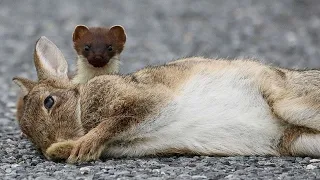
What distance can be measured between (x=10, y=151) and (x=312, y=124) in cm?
296

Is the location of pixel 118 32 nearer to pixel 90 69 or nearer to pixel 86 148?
pixel 90 69

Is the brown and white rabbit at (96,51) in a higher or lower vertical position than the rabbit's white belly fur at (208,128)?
higher

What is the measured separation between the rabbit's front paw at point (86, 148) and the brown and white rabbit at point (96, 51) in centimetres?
234

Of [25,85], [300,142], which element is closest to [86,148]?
[25,85]

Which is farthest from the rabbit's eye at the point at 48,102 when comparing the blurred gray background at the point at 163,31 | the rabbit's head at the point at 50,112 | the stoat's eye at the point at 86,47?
the stoat's eye at the point at 86,47

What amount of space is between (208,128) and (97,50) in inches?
106

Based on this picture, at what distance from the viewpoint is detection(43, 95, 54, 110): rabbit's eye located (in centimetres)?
774

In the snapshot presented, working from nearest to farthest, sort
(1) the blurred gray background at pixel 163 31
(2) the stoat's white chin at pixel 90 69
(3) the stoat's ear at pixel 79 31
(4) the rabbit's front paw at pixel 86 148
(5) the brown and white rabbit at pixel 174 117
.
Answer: (4) the rabbit's front paw at pixel 86 148 → (5) the brown and white rabbit at pixel 174 117 → (2) the stoat's white chin at pixel 90 69 → (3) the stoat's ear at pixel 79 31 → (1) the blurred gray background at pixel 163 31

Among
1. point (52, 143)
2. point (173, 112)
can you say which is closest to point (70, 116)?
point (52, 143)

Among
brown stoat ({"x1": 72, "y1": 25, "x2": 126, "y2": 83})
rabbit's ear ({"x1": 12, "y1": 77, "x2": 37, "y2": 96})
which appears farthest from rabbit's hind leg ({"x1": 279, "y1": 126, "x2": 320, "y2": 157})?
brown stoat ({"x1": 72, "y1": 25, "x2": 126, "y2": 83})

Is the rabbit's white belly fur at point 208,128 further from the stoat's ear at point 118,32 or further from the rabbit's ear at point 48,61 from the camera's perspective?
the stoat's ear at point 118,32

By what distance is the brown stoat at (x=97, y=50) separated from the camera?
9.94 meters

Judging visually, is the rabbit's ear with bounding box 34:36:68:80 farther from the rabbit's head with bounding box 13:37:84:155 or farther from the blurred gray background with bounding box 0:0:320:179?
the blurred gray background with bounding box 0:0:320:179

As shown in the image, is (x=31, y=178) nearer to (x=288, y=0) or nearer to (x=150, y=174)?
(x=150, y=174)
